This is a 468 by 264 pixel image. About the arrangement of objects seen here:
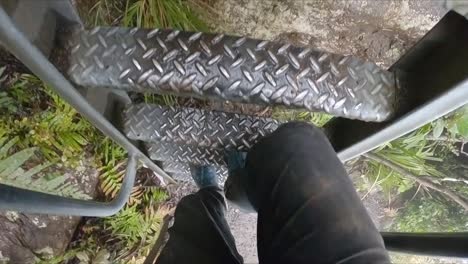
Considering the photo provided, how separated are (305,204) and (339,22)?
2.68 ft

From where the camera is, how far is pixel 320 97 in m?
0.86

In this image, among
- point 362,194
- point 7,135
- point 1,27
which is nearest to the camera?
point 1,27

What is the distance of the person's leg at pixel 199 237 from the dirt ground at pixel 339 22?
53 cm

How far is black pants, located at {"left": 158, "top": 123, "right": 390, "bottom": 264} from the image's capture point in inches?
32.3

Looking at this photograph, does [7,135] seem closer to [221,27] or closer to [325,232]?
[221,27]

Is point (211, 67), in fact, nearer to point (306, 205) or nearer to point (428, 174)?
point (306, 205)

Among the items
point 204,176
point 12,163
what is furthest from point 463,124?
point 12,163

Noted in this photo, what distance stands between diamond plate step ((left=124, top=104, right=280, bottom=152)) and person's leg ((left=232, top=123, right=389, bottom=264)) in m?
0.20

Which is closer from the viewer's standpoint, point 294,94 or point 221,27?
point 294,94

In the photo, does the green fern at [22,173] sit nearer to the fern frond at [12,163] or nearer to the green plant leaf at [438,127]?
the fern frond at [12,163]

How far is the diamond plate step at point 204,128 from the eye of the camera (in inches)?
46.4

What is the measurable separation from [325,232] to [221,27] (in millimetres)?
811

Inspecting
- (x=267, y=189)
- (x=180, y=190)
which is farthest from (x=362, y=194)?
(x=267, y=189)

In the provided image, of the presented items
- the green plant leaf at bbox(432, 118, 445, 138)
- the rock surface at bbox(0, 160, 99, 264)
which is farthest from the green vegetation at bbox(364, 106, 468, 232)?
the rock surface at bbox(0, 160, 99, 264)
